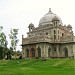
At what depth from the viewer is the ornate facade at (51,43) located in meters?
74.2

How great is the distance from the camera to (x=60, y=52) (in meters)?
77.5

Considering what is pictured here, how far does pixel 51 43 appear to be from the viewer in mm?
76562

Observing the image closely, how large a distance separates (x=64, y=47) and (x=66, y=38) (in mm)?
3198

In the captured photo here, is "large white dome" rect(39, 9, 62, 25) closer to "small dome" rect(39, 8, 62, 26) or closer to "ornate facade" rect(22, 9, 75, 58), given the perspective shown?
"small dome" rect(39, 8, 62, 26)

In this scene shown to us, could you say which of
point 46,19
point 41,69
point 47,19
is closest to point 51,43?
point 47,19

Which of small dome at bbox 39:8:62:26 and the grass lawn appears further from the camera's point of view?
small dome at bbox 39:8:62:26

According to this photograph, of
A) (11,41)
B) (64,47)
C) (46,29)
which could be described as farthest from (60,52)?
(11,41)

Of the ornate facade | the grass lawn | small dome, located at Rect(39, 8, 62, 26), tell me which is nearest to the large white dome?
small dome, located at Rect(39, 8, 62, 26)

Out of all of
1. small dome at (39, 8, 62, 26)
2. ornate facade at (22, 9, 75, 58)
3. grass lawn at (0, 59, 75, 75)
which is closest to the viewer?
grass lawn at (0, 59, 75, 75)

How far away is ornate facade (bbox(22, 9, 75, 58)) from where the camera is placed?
7419 cm

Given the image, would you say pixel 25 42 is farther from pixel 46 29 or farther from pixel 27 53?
pixel 46 29

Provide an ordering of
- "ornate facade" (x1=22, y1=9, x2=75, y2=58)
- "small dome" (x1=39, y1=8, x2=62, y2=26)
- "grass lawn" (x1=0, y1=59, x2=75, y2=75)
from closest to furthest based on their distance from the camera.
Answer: "grass lawn" (x1=0, y1=59, x2=75, y2=75), "ornate facade" (x1=22, y1=9, x2=75, y2=58), "small dome" (x1=39, y1=8, x2=62, y2=26)

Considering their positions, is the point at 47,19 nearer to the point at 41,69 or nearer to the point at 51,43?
the point at 51,43

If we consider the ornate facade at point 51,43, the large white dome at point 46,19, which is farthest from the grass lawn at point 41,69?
the large white dome at point 46,19
